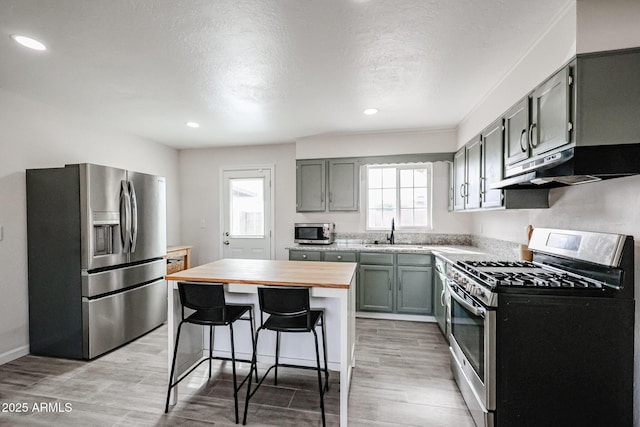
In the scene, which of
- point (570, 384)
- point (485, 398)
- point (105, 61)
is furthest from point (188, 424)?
point (105, 61)

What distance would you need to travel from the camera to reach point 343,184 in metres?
4.21

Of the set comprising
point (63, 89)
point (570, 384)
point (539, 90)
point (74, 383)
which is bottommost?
point (74, 383)

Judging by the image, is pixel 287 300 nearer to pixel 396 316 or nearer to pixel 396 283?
pixel 396 283

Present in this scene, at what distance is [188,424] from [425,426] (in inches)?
60.4

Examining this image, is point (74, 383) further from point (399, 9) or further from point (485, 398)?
point (399, 9)

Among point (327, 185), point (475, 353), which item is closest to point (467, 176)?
point (327, 185)

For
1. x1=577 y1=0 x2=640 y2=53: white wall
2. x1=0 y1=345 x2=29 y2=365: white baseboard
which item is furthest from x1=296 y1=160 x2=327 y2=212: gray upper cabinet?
x1=0 y1=345 x2=29 y2=365: white baseboard

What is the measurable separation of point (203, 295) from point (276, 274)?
51cm

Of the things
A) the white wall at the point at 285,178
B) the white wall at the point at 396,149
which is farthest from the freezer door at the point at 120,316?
the white wall at the point at 396,149

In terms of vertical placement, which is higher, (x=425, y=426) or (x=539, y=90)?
(x=539, y=90)

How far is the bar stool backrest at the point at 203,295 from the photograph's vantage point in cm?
191

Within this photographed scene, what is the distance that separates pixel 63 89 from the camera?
2.67 metres

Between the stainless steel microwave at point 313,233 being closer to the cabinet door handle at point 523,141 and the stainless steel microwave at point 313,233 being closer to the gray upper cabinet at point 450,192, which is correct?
the gray upper cabinet at point 450,192

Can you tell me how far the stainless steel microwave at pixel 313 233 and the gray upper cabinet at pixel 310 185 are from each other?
26cm
